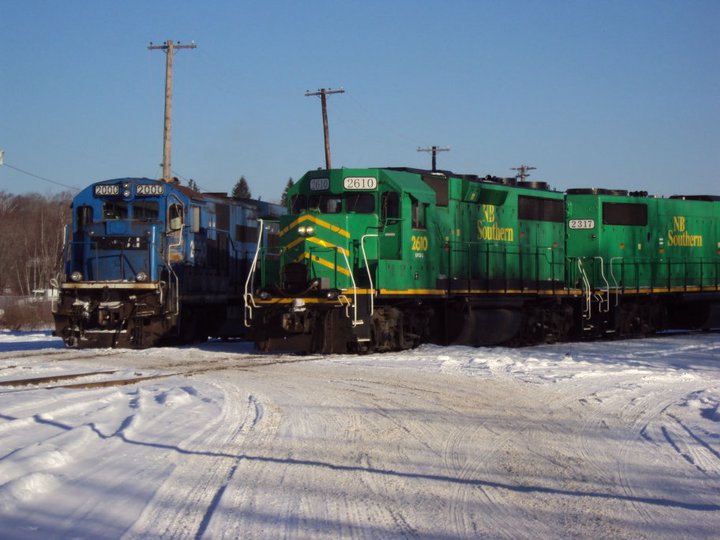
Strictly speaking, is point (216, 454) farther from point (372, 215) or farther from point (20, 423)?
point (372, 215)

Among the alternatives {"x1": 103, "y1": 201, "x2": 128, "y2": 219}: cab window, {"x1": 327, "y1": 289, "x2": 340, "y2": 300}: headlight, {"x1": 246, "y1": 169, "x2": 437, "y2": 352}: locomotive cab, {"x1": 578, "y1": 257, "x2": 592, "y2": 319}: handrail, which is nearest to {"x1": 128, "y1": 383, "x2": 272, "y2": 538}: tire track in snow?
{"x1": 327, "y1": 289, "x2": 340, "y2": 300}: headlight

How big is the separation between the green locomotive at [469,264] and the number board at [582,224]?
3 centimetres

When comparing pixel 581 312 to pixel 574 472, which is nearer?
pixel 574 472

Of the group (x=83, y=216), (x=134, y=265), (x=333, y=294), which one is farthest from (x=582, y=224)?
(x=83, y=216)

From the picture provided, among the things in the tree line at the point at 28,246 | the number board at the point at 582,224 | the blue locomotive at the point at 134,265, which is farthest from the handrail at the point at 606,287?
the tree line at the point at 28,246

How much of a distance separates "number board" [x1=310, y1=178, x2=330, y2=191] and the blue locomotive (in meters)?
2.53

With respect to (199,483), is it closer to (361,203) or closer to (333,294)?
(333,294)

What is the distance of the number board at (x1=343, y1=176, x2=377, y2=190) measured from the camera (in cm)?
Result: 1677

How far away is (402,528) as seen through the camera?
5172 millimetres

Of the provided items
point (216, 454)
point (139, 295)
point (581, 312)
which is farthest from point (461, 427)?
point (581, 312)

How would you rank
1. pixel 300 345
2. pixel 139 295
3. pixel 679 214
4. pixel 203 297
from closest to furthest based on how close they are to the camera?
pixel 300 345 → pixel 139 295 → pixel 203 297 → pixel 679 214

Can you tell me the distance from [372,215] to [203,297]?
5.83 metres

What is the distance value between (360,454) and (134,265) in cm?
1304

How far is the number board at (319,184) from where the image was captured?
17.1 meters
